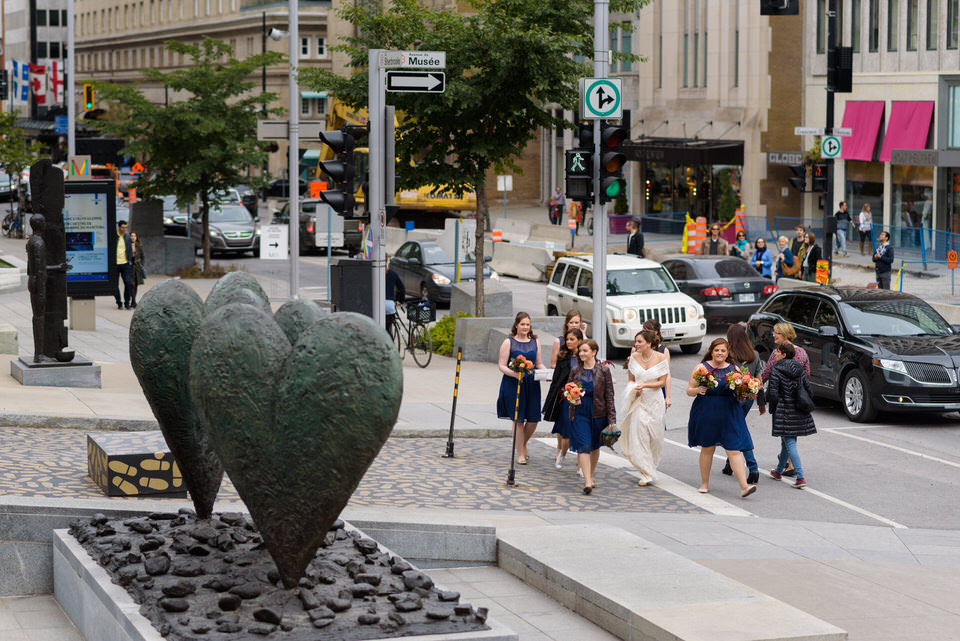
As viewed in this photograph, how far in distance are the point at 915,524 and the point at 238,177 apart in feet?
85.5

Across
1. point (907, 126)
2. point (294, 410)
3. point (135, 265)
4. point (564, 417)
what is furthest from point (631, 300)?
point (907, 126)

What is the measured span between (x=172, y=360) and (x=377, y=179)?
7.02 meters

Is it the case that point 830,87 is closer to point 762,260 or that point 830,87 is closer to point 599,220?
point 762,260

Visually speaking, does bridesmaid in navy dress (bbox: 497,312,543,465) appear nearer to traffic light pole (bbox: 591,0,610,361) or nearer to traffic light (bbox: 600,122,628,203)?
traffic light pole (bbox: 591,0,610,361)

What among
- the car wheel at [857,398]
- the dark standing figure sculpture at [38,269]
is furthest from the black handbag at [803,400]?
the dark standing figure sculpture at [38,269]

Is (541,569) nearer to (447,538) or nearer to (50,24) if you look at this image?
(447,538)

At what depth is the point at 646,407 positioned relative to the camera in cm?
1398

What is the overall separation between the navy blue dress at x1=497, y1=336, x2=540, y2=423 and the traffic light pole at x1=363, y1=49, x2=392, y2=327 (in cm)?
174

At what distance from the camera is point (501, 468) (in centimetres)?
1449

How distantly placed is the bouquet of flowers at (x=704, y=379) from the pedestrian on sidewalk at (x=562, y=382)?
1241 millimetres

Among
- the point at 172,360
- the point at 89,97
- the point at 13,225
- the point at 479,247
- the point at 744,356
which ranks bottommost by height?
the point at 744,356

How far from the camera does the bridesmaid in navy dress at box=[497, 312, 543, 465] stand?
1452 centimetres

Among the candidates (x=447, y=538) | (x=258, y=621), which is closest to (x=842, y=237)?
(x=447, y=538)

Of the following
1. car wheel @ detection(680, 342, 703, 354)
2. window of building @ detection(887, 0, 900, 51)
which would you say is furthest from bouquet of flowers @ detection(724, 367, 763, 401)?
window of building @ detection(887, 0, 900, 51)
